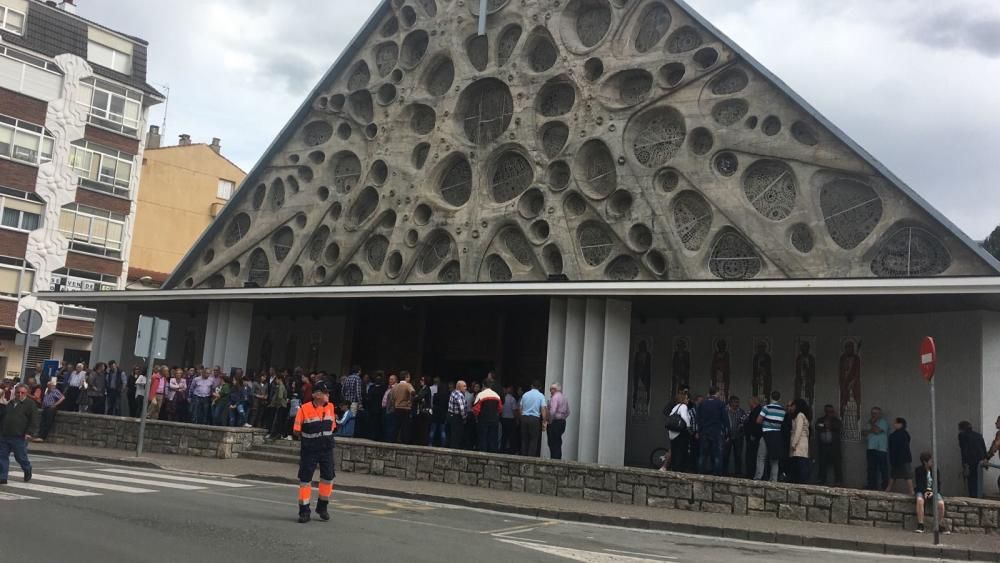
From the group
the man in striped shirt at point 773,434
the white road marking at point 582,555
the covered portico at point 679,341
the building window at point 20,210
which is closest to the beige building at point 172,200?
the building window at point 20,210

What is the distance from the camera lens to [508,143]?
25141 millimetres

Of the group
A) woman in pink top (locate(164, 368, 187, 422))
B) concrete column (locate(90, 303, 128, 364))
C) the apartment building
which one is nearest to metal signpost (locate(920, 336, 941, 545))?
woman in pink top (locate(164, 368, 187, 422))

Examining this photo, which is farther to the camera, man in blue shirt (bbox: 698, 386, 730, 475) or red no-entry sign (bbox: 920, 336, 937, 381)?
man in blue shirt (bbox: 698, 386, 730, 475)

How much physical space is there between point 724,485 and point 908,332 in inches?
270

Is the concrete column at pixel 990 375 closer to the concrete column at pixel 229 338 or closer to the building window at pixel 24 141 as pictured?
the concrete column at pixel 229 338

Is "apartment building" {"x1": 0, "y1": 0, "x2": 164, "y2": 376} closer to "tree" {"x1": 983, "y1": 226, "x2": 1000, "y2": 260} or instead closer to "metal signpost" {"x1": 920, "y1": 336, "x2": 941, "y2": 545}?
"metal signpost" {"x1": 920, "y1": 336, "x2": 941, "y2": 545}

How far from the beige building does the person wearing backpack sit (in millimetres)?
37599

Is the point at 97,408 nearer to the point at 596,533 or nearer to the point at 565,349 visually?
the point at 565,349

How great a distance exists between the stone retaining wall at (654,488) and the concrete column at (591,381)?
2.66 metres

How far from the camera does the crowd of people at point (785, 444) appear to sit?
16.8 m

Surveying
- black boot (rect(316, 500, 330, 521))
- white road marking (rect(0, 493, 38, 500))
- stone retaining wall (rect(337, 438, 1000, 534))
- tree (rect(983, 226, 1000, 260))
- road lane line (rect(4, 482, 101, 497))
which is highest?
tree (rect(983, 226, 1000, 260))

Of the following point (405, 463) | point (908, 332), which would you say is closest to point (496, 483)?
point (405, 463)

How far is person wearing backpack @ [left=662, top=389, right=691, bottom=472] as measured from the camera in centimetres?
1773

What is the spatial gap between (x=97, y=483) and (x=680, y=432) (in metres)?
10.3
